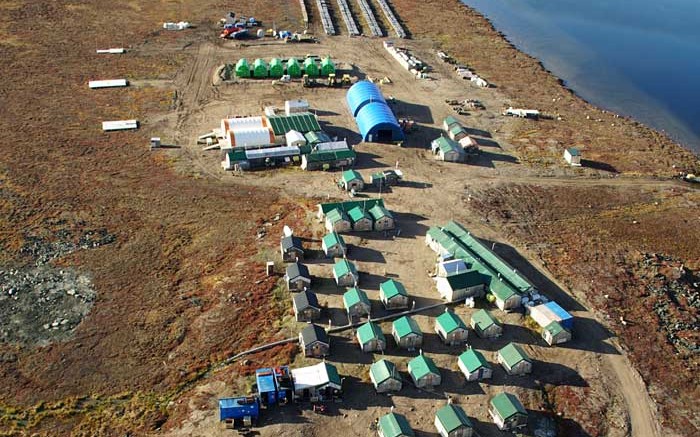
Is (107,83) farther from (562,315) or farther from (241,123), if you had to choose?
(562,315)

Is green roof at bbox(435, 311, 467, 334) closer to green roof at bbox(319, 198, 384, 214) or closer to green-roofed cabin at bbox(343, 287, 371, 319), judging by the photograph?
green-roofed cabin at bbox(343, 287, 371, 319)

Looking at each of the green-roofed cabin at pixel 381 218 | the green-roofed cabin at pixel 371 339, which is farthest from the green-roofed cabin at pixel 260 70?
the green-roofed cabin at pixel 371 339

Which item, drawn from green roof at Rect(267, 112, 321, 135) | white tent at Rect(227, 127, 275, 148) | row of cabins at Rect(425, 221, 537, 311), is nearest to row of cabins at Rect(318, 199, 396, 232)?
row of cabins at Rect(425, 221, 537, 311)

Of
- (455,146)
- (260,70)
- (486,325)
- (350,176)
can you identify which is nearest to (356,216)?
(350,176)

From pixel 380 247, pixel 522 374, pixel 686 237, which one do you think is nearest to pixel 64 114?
pixel 380 247

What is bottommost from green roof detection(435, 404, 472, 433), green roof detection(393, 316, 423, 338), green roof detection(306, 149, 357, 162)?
green roof detection(435, 404, 472, 433)
